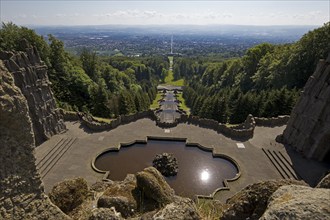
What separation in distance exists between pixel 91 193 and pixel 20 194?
15.0ft

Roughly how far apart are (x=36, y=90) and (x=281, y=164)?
27996 millimetres

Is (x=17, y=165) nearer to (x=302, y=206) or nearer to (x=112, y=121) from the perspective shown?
Result: (x=302, y=206)

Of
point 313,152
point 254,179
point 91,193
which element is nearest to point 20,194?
point 91,193

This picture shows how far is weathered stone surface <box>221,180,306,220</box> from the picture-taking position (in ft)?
25.4

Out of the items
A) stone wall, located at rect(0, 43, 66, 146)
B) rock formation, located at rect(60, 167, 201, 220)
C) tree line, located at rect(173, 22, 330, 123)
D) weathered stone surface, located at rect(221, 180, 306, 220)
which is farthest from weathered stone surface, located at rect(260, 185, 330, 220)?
tree line, located at rect(173, 22, 330, 123)

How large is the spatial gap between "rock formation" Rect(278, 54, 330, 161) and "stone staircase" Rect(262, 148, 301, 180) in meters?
2.35

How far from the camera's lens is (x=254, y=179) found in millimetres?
23094

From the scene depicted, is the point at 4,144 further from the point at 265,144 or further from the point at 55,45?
the point at 55,45

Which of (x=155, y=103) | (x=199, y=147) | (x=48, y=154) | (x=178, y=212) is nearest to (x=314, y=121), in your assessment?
(x=199, y=147)

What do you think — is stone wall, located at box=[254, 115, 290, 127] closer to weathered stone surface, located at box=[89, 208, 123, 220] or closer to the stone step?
the stone step

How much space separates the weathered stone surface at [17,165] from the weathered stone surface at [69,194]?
2082 millimetres

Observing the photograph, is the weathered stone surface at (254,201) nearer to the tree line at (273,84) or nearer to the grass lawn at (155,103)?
the tree line at (273,84)

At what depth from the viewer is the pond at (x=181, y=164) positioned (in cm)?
2230

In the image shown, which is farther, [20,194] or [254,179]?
[254,179]
